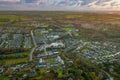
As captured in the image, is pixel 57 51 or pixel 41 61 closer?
pixel 41 61

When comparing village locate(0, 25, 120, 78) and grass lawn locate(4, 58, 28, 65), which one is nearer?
village locate(0, 25, 120, 78)

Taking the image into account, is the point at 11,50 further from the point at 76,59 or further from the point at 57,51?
the point at 76,59

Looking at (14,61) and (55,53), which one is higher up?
(14,61)

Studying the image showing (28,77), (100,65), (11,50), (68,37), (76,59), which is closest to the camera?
(28,77)

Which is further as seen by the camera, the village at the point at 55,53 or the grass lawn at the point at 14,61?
the grass lawn at the point at 14,61

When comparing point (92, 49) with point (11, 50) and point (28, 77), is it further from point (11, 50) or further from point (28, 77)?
point (28, 77)

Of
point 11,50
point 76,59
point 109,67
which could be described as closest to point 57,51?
point 76,59

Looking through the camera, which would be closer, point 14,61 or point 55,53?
point 14,61

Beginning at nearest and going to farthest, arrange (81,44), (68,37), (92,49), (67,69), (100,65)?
1. (67,69)
2. (100,65)
3. (92,49)
4. (81,44)
5. (68,37)

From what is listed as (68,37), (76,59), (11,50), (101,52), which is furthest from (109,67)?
(68,37)
